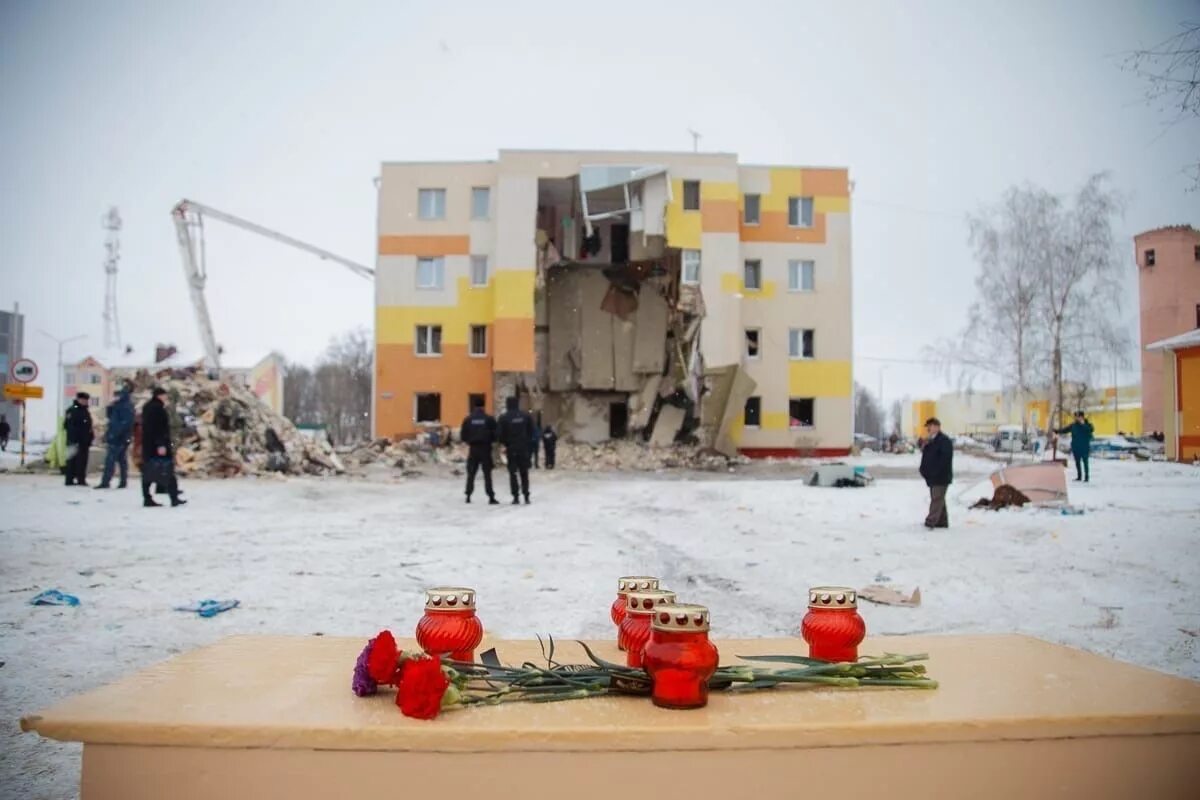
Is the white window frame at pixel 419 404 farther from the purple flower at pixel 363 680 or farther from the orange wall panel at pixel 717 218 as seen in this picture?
the purple flower at pixel 363 680

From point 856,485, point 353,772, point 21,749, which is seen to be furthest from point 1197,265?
point 856,485

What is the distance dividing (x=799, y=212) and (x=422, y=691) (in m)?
30.2

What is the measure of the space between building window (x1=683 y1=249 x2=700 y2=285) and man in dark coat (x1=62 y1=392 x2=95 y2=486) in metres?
18.9

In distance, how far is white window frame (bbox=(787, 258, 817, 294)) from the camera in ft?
96.7

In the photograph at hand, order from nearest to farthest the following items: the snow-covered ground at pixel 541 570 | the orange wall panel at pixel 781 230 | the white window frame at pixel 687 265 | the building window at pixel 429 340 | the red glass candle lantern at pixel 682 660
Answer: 1. the red glass candle lantern at pixel 682 660
2. the snow-covered ground at pixel 541 570
3. the white window frame at pixel 687 265
4. the building window at pixel 429 340
5. the orange wall panel at pixel 781 230

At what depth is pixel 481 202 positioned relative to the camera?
28938mm

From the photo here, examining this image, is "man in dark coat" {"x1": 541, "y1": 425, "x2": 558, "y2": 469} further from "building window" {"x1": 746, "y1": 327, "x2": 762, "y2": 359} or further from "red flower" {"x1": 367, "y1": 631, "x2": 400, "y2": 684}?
"red flower" {"x1": 367, "y1": 631, "x2": 400, "y2": 684}

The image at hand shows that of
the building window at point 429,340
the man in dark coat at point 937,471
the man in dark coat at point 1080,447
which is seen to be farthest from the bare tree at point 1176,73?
the building window at point 429,340

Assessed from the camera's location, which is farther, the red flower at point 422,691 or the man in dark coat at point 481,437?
the man in dark coat at point 481,437

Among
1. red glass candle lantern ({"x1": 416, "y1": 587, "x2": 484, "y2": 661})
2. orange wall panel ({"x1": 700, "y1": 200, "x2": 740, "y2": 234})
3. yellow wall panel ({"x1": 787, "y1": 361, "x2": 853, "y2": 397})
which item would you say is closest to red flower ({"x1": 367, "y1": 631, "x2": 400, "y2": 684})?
red glass candle lantern ({"x1": 416, "y1": 587, "x2": 484, "y2": 661})

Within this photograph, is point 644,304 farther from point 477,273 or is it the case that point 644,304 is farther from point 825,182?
point 825,182

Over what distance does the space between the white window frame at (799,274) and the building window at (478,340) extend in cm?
1176

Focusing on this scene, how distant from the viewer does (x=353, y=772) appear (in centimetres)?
152

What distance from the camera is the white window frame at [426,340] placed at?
28.8 m
